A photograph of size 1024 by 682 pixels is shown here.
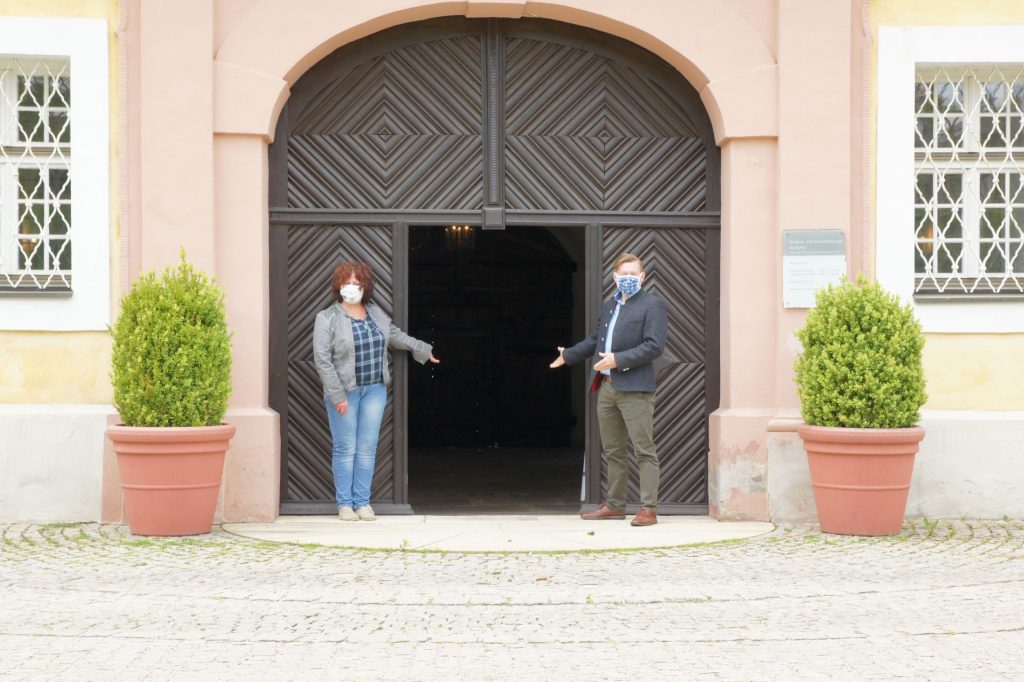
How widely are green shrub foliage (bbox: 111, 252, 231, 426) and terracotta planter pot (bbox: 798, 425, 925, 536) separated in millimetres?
3936

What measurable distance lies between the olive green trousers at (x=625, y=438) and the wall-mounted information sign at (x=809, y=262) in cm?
128

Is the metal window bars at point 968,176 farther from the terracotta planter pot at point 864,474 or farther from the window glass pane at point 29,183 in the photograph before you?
the window glass pane at point 29,183

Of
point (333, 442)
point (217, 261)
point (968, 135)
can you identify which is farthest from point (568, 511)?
point (968, 135)

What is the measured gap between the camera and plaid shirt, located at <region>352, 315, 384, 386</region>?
347 inches

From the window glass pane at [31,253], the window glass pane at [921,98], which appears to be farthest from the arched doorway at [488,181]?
the window glass pane at [31,253]

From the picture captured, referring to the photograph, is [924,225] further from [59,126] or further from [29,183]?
[29,183]

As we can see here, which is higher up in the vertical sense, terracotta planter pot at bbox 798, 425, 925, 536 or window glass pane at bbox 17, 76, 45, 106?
window glass pane at bbox 17, 76, 45, 106

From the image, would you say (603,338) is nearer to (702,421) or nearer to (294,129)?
(702,421)

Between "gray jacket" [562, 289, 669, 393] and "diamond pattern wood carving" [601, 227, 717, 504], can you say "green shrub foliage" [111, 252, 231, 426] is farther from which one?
"diamond pattern wood carving" [601, 227, 717, 504]

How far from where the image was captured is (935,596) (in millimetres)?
6273

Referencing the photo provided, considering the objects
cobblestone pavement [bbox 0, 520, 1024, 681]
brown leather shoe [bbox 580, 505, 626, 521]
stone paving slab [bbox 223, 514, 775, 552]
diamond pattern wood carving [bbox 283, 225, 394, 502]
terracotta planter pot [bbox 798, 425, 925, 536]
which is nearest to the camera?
cobblestone pavement [bbox 0, 520, 1024, 681]

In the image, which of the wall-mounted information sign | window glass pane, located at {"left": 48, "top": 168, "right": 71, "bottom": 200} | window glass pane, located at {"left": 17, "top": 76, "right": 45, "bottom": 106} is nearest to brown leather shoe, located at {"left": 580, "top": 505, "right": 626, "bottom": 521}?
the wall-mounted information sign

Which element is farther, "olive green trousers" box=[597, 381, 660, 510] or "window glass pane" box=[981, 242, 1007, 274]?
"window glass pane" box=[981, 242, 1007, 274]

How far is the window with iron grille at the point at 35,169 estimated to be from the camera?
8.95 meters
